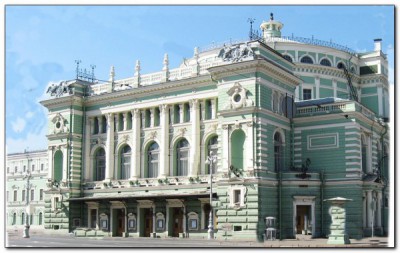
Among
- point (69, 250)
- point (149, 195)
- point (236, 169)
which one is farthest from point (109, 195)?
point (69, 250)

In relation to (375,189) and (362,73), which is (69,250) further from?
(362,73)

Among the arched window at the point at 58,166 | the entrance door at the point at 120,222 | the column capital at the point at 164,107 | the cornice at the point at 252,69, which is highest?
the cornice at the point at 252,69

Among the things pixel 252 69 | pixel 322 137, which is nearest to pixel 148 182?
pixel 252 69

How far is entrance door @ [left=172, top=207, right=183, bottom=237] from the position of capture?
54469 mm

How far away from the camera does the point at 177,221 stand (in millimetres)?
54875

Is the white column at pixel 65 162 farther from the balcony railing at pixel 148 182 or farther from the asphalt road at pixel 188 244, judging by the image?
the asphalt road at pixel 188 244

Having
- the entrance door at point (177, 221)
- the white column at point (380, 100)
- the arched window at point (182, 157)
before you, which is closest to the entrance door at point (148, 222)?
the entrance door at point (177, 221)

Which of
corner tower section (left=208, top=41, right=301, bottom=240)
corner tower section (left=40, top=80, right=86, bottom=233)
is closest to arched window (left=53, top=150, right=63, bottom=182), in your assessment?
corner tower section (left=40, top=80, right=86, bottom=233)

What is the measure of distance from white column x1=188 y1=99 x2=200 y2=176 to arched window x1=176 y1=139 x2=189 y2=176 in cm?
107

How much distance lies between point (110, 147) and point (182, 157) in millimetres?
7913

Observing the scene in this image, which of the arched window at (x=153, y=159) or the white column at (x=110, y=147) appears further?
the white column at (x=110, y=147)

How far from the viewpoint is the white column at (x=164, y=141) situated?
5634 centimetres

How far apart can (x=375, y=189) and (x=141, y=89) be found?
22194 mm

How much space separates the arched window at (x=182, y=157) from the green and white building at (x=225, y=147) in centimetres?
10
